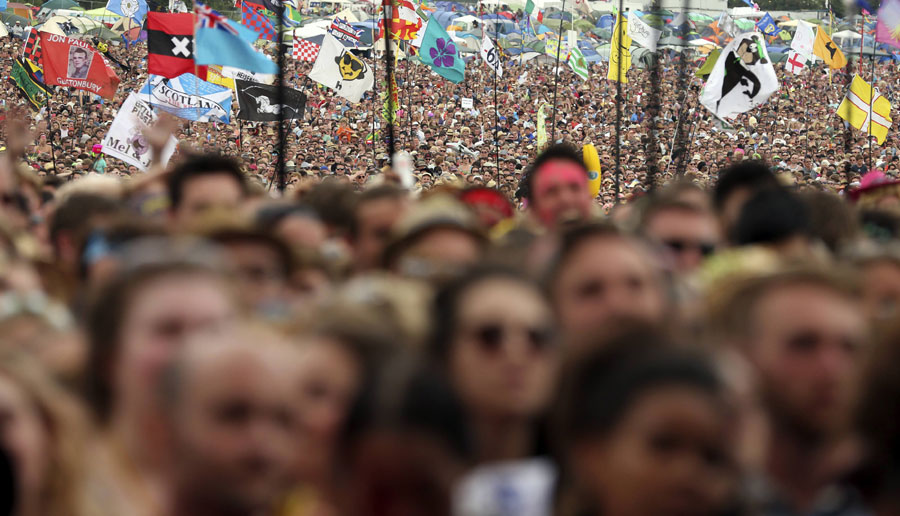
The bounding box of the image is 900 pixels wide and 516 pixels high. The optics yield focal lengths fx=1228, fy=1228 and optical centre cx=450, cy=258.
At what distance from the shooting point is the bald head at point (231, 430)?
87.7 inches

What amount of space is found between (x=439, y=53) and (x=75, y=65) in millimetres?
6488

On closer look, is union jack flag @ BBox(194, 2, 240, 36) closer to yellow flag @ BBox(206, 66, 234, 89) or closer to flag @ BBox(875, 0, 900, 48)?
flag @ BBox(875, 0, 900, 48)

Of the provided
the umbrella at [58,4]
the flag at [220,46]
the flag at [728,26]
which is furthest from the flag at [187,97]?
the umbrella at [58,4]

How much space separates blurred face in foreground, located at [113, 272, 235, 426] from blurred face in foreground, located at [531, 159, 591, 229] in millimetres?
2597

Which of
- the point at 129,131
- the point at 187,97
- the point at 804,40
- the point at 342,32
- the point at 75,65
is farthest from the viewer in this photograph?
the point at 804,40

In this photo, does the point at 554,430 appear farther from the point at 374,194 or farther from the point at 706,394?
the point at 374,194

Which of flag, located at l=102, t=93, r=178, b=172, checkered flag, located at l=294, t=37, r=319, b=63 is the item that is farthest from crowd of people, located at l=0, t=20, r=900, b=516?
checkered flag, located at l=294, t=37, r=319, b=63

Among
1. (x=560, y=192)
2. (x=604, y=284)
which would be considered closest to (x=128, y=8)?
(x=560, y=192)

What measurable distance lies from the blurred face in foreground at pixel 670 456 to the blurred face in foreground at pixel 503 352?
86cm

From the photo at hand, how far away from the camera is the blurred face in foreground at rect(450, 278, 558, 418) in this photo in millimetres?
3104

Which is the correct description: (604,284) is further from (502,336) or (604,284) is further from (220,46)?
(220,46)

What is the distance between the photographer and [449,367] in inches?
124

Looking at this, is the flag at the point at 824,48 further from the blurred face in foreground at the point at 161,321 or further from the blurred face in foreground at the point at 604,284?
the blurred face in foreground at the point at 161,321

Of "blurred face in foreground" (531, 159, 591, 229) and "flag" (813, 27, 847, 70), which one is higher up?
"blurred face in foreground" (531, 159, 591, 229)
